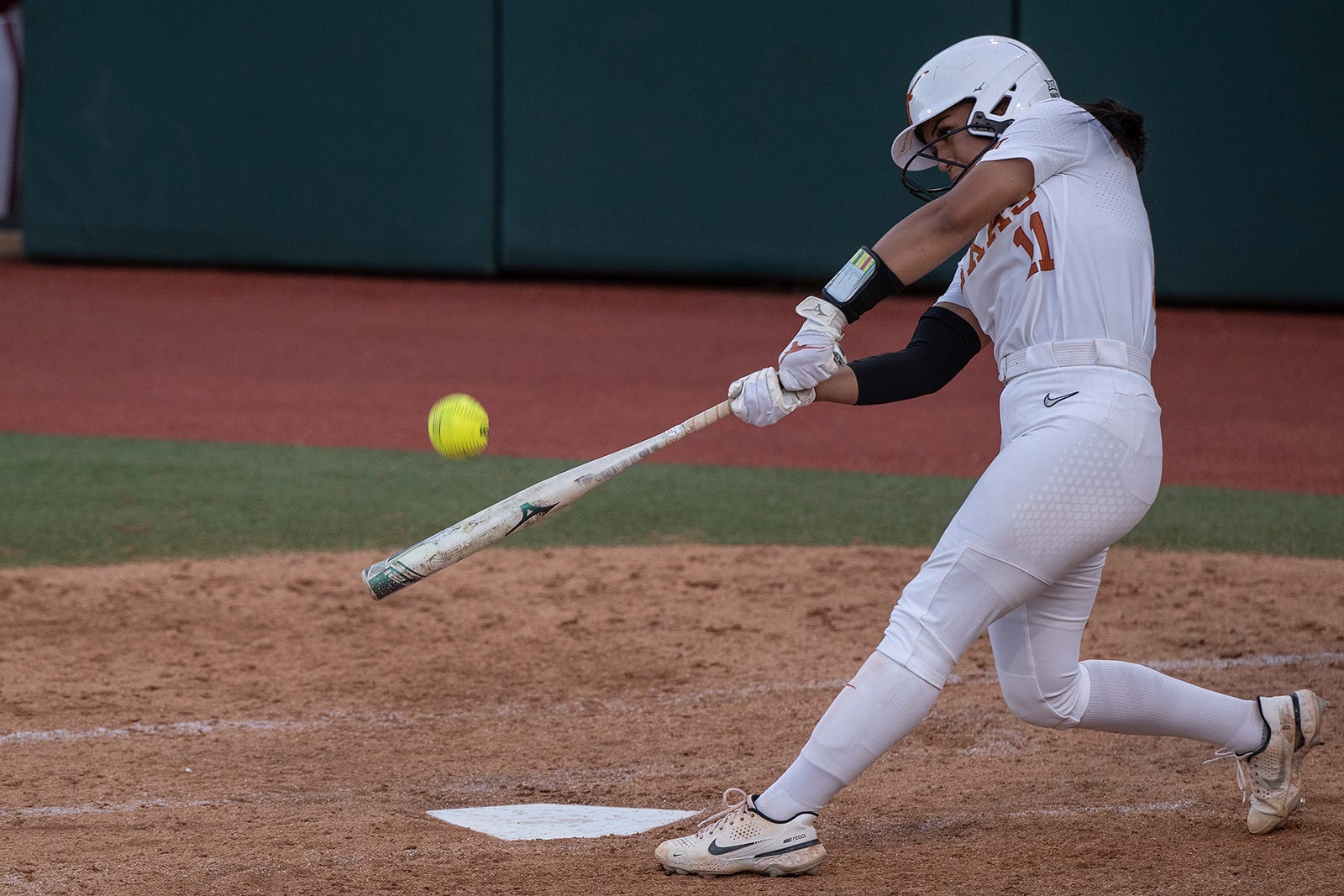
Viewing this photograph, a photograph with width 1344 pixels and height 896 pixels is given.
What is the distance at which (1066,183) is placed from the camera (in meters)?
2.92

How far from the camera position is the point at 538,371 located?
10.4 metres

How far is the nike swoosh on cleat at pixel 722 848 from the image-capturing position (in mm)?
2975

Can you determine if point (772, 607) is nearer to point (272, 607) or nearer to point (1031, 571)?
point (272, 607)

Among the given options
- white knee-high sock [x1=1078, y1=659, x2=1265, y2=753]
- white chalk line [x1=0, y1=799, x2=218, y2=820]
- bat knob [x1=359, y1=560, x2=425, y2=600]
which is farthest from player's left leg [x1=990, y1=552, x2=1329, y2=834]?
white chalk line [x1=0, y1=799, x2=218, y2=820]

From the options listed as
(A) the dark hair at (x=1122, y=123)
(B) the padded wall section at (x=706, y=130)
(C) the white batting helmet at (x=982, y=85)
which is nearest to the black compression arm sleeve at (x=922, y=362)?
(C) the white batting helmet at (x=982, y=85)

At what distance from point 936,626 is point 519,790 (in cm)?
128

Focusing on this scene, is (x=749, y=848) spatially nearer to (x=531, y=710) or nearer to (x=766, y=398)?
(x=766, y=398)

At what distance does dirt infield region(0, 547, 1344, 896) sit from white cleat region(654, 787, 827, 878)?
0.11 ft

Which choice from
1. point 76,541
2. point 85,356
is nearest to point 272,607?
point 76,541

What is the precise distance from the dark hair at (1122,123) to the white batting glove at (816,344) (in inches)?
24.8

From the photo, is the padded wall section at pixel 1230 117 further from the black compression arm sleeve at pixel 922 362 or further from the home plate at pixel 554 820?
the home plate at pixel 554 820

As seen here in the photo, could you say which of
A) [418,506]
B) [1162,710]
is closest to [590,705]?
[1162,710]

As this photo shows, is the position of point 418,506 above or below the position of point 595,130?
below

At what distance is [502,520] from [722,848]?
2.65 ft
